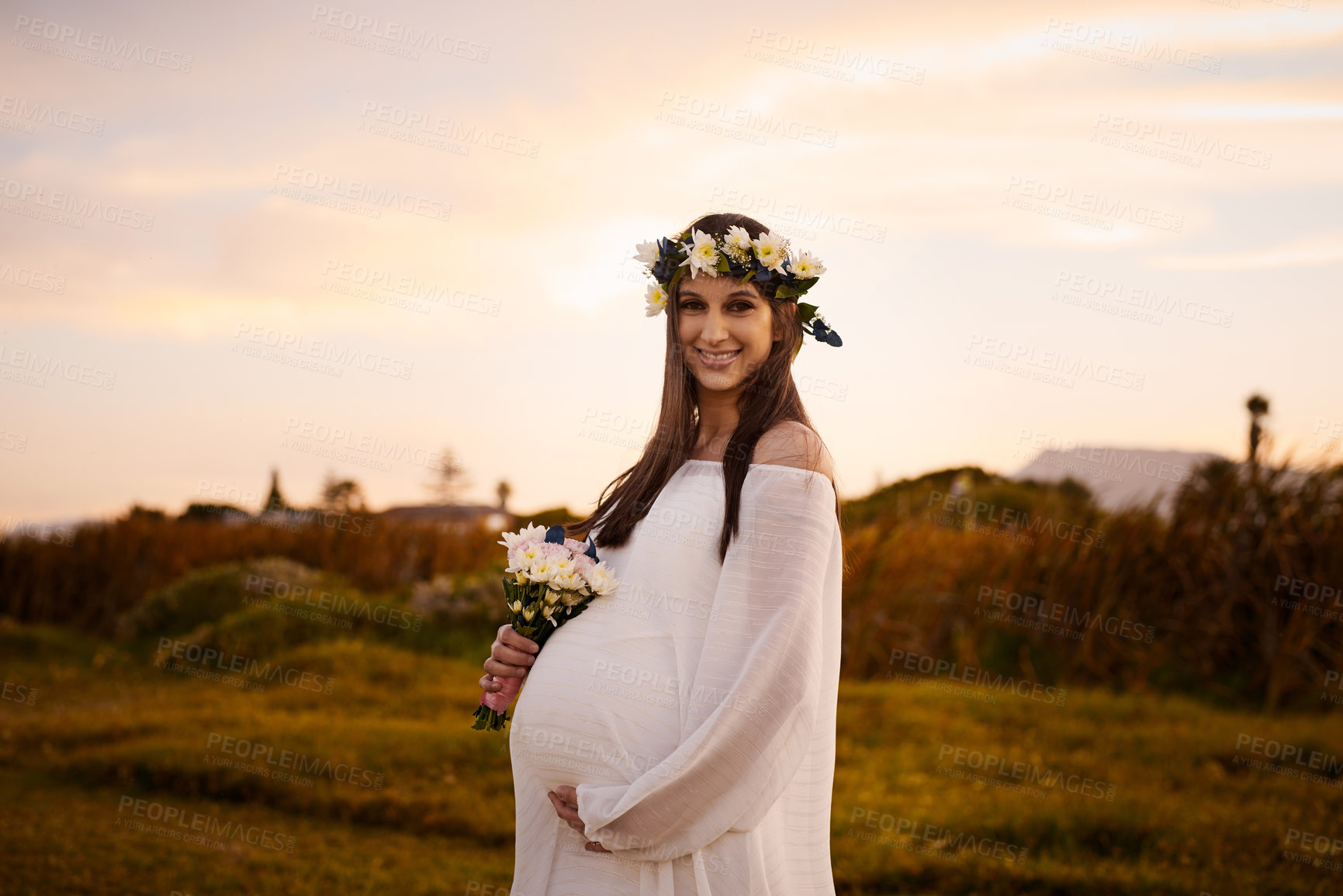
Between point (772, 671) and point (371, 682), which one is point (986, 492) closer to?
point (371, 682)

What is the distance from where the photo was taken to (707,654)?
9.52ft

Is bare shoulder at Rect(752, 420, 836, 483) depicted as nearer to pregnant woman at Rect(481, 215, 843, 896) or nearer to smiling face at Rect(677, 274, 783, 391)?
pregnant woman at Rect(481, 215, 843, 896)

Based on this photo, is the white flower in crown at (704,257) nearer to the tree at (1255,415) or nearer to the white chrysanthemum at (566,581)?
the white chrysanthemum at (566,581)

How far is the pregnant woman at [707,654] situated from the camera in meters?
2.80

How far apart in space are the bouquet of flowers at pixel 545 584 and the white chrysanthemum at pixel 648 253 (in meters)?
1.07

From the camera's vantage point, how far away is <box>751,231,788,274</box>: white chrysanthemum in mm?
3498

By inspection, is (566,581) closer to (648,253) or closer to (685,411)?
(685,411)

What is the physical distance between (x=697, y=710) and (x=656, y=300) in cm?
166

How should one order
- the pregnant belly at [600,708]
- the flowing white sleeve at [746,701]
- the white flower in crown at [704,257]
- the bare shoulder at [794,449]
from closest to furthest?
the flowing white sleeve at [746,701]
the pregnant belly at [600,708]
the bare shoulder at [794,449]
the white flower in crown at [704,257]

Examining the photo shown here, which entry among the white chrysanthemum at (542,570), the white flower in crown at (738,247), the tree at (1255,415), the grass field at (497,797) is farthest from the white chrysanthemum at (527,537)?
the tree at (1255,415)

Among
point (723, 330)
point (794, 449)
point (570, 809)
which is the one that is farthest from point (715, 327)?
point (570, 809)

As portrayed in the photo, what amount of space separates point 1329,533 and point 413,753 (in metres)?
9.29

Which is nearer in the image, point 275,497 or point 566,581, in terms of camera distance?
point 566,581

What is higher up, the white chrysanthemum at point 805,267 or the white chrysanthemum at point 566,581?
the white chrysanthemum at point 805,267
